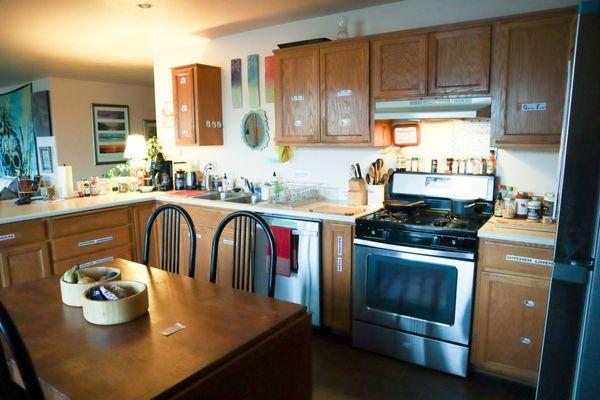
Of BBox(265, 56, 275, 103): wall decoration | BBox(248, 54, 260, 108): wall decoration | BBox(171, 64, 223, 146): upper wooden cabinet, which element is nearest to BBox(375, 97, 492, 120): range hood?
BBox(265, 56, 275, 103): wall decoration

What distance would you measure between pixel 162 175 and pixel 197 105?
92cm

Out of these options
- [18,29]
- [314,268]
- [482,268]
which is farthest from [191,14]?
[482,268]

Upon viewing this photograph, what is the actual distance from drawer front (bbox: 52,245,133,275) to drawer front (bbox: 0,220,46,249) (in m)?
0.28

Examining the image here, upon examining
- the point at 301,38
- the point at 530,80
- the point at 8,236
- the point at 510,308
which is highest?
the point at 301,38

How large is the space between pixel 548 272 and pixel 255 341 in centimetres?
170

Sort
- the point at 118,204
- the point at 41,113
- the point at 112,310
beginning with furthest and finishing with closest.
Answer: the point at 41,113 → the point at 118,204 → the point at 112,310

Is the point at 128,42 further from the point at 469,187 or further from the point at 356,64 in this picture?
the point at 469,187

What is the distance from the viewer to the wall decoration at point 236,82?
409cm

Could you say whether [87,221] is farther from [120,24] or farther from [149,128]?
[149,128]

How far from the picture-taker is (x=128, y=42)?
169 inches

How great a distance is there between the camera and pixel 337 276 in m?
2.99

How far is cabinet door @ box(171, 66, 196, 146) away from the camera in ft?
13.3

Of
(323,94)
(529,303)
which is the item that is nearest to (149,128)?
(323,94)

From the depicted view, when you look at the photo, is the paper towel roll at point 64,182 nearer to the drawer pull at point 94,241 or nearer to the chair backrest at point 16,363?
the drawer pull at point 94,241
